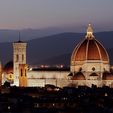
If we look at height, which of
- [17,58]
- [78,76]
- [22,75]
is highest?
[17,58]

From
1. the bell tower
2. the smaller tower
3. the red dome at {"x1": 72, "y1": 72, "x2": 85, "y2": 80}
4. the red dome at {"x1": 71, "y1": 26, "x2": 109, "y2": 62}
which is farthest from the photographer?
the bell tower

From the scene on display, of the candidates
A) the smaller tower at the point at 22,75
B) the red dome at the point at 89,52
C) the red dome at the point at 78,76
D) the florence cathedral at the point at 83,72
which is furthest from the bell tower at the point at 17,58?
the red dome at the point at 78,76

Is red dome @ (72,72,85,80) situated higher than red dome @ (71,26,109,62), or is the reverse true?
red dome @ (71,26,109,62)

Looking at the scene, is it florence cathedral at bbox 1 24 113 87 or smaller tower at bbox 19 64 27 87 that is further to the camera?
smaller tower at bbox 19 64 27 87

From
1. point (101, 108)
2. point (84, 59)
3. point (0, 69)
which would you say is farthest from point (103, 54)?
point (101, 108)

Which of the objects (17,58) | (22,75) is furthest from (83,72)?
(17,58)

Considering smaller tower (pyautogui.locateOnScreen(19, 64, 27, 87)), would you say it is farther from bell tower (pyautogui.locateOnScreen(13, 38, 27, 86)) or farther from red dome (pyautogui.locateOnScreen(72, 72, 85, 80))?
red dome (pyautogui.locateOnScreen(72, 72, 85, 80))

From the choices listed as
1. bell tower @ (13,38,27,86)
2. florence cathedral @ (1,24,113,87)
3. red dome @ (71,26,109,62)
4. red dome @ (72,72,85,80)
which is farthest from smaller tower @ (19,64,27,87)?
red dome @ (72,72,85,80)

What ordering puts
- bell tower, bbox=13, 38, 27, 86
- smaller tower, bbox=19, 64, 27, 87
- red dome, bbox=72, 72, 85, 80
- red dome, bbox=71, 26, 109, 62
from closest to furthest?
red dome, bbox=72, 72, 85, 80 → red dome, bbox=71, 26, 109, 62 → smaller tower, bbox=19, 64, 27, 87 → bell tower, bbox=13, 38, 27, 86

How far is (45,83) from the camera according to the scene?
152 m

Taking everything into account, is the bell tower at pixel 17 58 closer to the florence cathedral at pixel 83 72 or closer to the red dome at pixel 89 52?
the florence cathedral at pixel 83 72

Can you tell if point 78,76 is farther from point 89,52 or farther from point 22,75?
point 22,75

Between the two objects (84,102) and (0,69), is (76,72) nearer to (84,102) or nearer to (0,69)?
(0,69)

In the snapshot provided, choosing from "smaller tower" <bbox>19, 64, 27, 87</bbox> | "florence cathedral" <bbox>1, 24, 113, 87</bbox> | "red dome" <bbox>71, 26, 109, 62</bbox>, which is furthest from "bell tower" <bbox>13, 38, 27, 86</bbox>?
"red dome" <bbox>71, 26, 109, 62</bbox>
